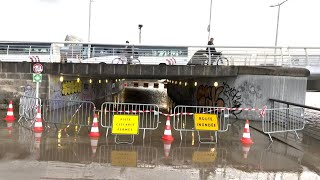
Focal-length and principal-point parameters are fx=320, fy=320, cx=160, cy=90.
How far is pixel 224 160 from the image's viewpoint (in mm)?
7996

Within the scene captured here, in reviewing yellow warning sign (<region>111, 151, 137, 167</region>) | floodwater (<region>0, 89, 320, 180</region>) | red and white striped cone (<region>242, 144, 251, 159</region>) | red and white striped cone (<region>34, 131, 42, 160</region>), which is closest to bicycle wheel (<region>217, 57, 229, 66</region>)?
floodwater (<region>0, 89, 320, 180</region>)

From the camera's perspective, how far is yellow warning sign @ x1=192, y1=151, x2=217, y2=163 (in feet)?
25.9

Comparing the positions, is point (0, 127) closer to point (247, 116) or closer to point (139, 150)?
point (139, 150)

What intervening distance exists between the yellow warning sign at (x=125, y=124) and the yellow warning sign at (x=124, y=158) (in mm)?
1291

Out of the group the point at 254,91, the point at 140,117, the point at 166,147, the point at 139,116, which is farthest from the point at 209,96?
the point at 166,147

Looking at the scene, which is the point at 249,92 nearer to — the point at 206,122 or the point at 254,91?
the point at 254,91

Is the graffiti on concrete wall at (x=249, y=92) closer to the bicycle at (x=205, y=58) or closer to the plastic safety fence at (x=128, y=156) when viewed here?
the bicycle at (x=205, y=58)

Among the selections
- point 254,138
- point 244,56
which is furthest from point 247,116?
point 254,138

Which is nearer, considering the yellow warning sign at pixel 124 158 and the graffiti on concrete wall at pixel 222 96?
the yellow warning sign at pixel 124 158

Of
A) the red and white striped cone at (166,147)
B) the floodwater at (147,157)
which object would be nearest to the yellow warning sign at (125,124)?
the floodwater at (147,157)

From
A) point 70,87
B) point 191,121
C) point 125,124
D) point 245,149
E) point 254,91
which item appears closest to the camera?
point 245,149

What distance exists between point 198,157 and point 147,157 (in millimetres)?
1312

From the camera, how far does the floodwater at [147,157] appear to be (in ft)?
21.8

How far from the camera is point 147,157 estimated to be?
800cm
